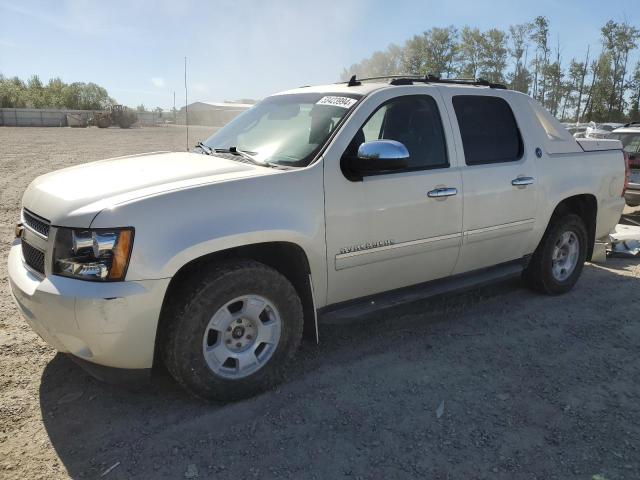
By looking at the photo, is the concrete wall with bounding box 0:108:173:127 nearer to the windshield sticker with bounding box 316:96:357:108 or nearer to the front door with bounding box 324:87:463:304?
the windshield sticker with bounding box 316:96:357:108

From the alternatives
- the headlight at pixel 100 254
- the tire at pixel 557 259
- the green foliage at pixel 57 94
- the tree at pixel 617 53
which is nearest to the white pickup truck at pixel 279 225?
the headlight at pixel 100 254

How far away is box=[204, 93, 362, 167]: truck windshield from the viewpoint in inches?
139

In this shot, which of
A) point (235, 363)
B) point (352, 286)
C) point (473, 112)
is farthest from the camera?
point (473, 112)

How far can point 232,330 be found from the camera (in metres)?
3.14

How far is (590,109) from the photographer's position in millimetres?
55031

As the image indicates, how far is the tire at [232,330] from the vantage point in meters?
2.93

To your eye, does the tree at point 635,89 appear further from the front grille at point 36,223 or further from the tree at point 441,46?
the front grille at point 36,223

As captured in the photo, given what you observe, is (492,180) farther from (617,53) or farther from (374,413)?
(617,53)

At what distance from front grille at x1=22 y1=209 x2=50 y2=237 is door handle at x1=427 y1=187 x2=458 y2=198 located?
247 centimetres

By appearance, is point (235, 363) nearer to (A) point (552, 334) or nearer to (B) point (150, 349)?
(B) point (150, 349)

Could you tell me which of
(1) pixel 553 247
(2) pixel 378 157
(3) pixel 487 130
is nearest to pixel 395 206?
(2) pixel 378 157

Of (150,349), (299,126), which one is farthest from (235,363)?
(299,126)

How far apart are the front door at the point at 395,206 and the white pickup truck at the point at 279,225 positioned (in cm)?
1

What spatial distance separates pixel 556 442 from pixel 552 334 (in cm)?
162
